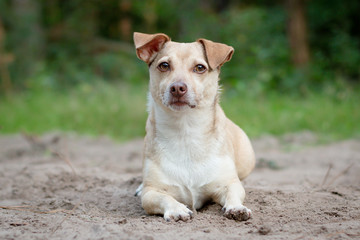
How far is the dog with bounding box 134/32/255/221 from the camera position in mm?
4102

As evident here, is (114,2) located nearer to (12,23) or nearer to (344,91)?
(12,23)

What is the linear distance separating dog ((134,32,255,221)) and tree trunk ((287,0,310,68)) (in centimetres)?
999

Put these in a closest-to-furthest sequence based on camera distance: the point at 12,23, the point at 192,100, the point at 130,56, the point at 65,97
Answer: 1. the point at 192,100
2. the point at 65,97
3. the point at 12,23
4. the point at 130,56

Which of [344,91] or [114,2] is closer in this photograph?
[344,91]

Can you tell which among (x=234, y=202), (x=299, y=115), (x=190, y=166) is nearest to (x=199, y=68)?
(x=190, y=166)

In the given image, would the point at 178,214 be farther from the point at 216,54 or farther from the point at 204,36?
the point at 204,36

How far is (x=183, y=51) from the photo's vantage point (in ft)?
14.3

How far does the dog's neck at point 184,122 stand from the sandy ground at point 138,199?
756 mm

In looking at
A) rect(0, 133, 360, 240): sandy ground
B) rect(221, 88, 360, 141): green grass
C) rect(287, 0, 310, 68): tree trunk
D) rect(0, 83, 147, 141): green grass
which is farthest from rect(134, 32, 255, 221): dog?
rect(287, 0, 310, 68): tree trunk

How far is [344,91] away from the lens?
36.9 ft

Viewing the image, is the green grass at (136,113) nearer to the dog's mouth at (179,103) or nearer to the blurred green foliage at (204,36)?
the blurred green foliage at (204,36)

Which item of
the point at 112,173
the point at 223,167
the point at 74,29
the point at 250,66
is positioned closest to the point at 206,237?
the point at 223,167

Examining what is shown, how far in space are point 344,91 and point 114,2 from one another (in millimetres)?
12664

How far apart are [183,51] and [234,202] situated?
1519 millimetres
